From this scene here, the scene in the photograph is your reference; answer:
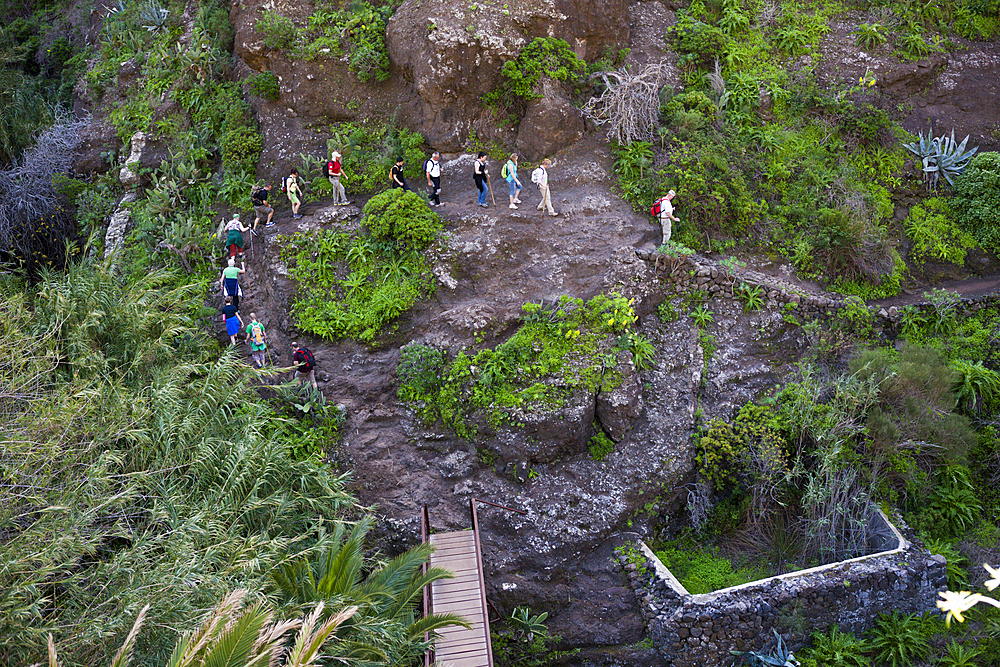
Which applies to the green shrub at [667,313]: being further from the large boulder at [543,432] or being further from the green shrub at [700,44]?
the green shrub at [700,44]

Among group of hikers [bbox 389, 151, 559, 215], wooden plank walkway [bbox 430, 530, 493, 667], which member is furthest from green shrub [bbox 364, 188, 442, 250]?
wooden plank walkway [bbox 430, 530, 493, 667]

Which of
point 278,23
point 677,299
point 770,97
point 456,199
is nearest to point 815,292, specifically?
point 677,299

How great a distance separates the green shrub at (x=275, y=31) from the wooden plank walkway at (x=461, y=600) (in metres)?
13.5

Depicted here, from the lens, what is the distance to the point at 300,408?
13.2m

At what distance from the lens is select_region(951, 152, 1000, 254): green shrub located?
53.2ft

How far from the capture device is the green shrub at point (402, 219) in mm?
15023

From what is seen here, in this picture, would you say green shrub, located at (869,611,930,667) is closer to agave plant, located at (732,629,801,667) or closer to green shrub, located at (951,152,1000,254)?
agave plant, located at (732,629,801,667)

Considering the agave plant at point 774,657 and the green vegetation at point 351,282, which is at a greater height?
the green vegetation at point 351,282

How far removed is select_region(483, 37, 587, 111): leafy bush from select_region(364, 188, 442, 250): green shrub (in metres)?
3.88

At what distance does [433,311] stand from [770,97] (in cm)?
1105

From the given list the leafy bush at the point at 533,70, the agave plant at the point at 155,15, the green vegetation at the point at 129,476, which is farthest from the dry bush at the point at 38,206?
the leafy bush at the point at 533,70

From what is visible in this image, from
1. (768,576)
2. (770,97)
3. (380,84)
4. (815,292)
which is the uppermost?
(380,84)

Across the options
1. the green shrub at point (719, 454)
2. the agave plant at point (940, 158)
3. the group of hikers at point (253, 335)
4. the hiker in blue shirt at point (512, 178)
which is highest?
the hiker in blue shirt at point (512, 178)

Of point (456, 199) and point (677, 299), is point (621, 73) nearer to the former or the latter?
point (456, 199)
